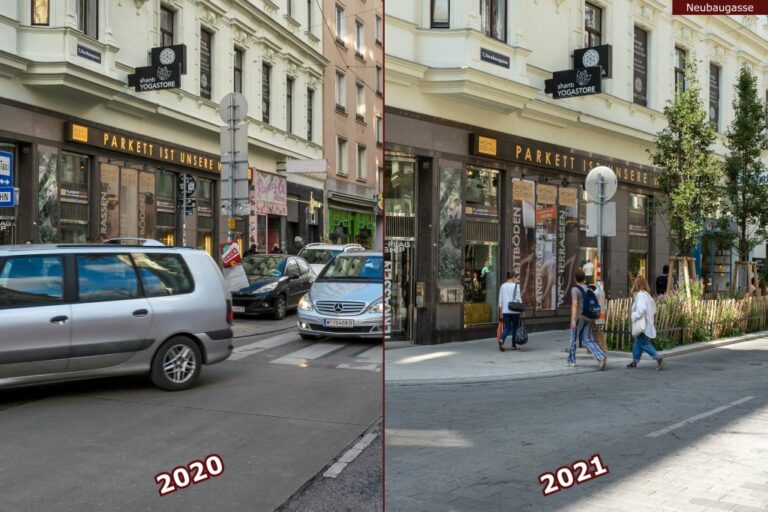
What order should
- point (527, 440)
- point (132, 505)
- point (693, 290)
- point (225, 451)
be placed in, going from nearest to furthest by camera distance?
point (132, 505), point (225, 451), point (527, 440), point (693, 290)

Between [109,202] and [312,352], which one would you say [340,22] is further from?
[312,352]

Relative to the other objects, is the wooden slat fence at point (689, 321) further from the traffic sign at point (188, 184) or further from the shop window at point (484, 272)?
the traffic sign at point (188, 184)

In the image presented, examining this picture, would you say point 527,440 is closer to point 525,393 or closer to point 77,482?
point 525,393

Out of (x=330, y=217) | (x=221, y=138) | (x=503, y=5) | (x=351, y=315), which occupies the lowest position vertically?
(x=351, y=315)

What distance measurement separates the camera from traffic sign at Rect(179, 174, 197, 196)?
7.05 feet

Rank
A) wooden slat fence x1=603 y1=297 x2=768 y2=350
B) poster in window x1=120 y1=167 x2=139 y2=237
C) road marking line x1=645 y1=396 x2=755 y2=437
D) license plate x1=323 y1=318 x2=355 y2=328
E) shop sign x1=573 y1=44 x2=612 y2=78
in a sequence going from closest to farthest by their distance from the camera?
poster in window x1=120 y1=167 x2=139 y2=237 → license plate x1=323 y1=318 x2=355 y2=328 → road marking line x1=645 y1=396 x2=755 y2=437 → shop sign x1=573 y1=44 x2=612 y2=78 → wooden slat fence x1=603 y1=297 x2=768 y2=350

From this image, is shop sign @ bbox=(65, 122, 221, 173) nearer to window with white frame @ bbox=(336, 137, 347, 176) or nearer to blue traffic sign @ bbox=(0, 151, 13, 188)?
blue traffic sign @ bbox=(0, 151, 13, 188)

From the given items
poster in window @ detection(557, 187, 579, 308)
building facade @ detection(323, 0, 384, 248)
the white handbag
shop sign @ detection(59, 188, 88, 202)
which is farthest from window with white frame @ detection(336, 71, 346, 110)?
poster in window @ detection(557, 187, 579, 308)

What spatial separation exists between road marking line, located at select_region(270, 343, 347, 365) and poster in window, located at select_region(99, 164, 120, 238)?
189 centimetres

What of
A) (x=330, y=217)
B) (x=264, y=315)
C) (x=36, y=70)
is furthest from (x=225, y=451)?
(x=264, y=315)

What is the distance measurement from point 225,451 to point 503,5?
2504mm

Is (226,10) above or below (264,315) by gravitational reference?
above

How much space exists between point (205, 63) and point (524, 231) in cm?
865

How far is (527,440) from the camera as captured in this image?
3.18m
